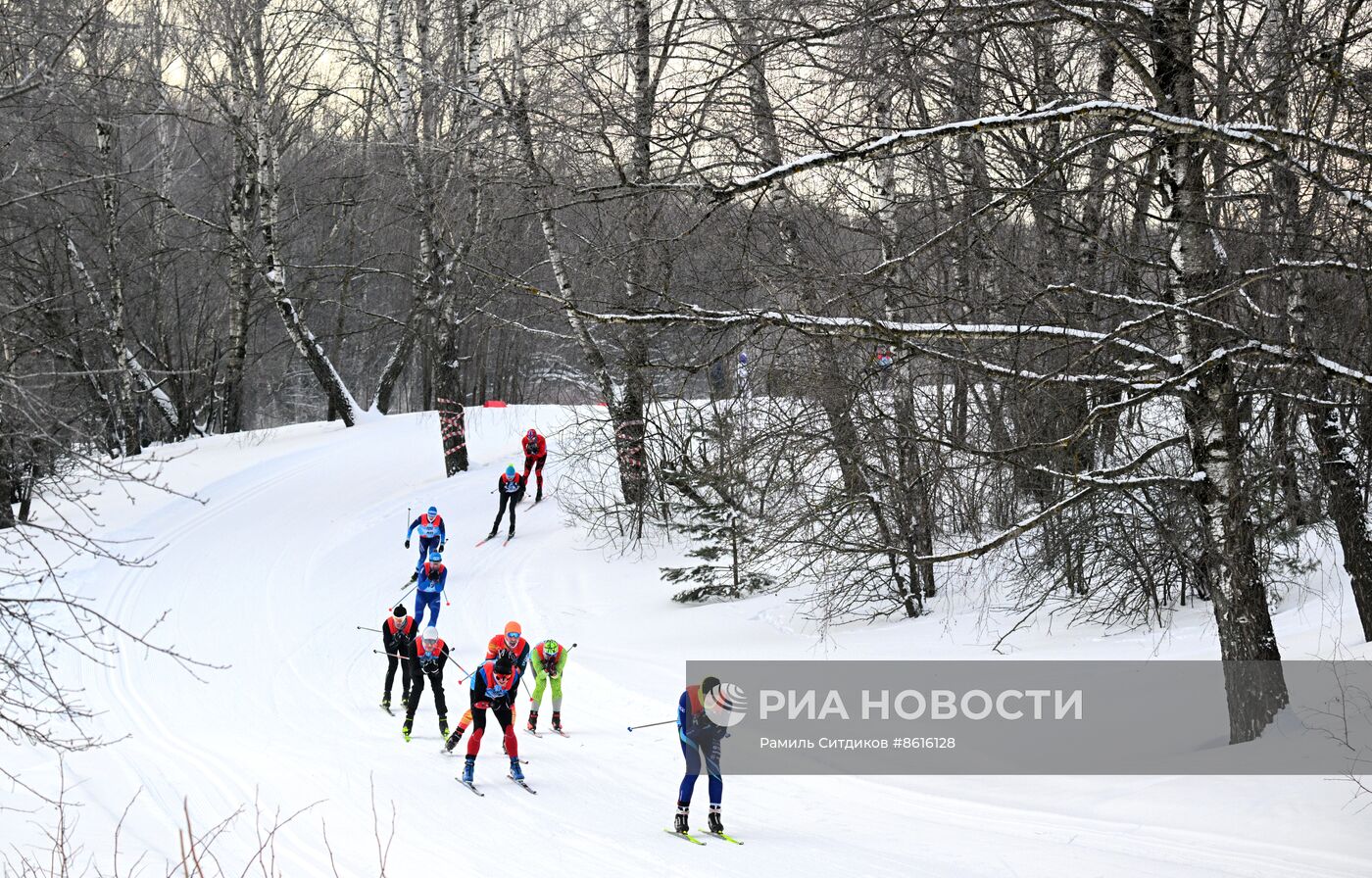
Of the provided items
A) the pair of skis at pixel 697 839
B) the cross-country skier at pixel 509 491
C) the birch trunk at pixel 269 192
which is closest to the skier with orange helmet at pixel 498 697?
the pair of skis at pixel 697 839

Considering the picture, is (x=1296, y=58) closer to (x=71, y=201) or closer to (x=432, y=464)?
(x=432, y=464)

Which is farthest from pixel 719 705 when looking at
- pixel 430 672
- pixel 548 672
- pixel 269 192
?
pixel 269 192

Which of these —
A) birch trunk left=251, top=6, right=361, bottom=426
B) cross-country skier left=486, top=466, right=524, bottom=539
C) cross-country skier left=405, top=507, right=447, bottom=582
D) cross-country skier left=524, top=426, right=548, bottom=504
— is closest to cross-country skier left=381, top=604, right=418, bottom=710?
cross-country skier left=405, top=507, right=447, bottom=582

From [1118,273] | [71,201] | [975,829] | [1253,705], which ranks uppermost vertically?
[71,201]

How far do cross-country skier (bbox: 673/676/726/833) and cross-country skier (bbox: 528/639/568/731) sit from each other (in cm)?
349

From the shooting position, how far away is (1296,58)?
656 cm

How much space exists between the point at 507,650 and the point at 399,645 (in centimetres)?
281

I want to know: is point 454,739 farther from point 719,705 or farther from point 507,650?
point 719,705

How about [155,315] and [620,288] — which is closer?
[620,288]

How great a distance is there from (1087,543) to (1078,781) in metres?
5.79

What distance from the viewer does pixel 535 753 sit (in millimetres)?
12773

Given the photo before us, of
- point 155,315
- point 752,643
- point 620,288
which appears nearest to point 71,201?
point 155,315

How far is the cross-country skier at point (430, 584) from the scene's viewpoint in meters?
17.4

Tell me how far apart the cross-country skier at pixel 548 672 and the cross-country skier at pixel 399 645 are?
1.64 meters
